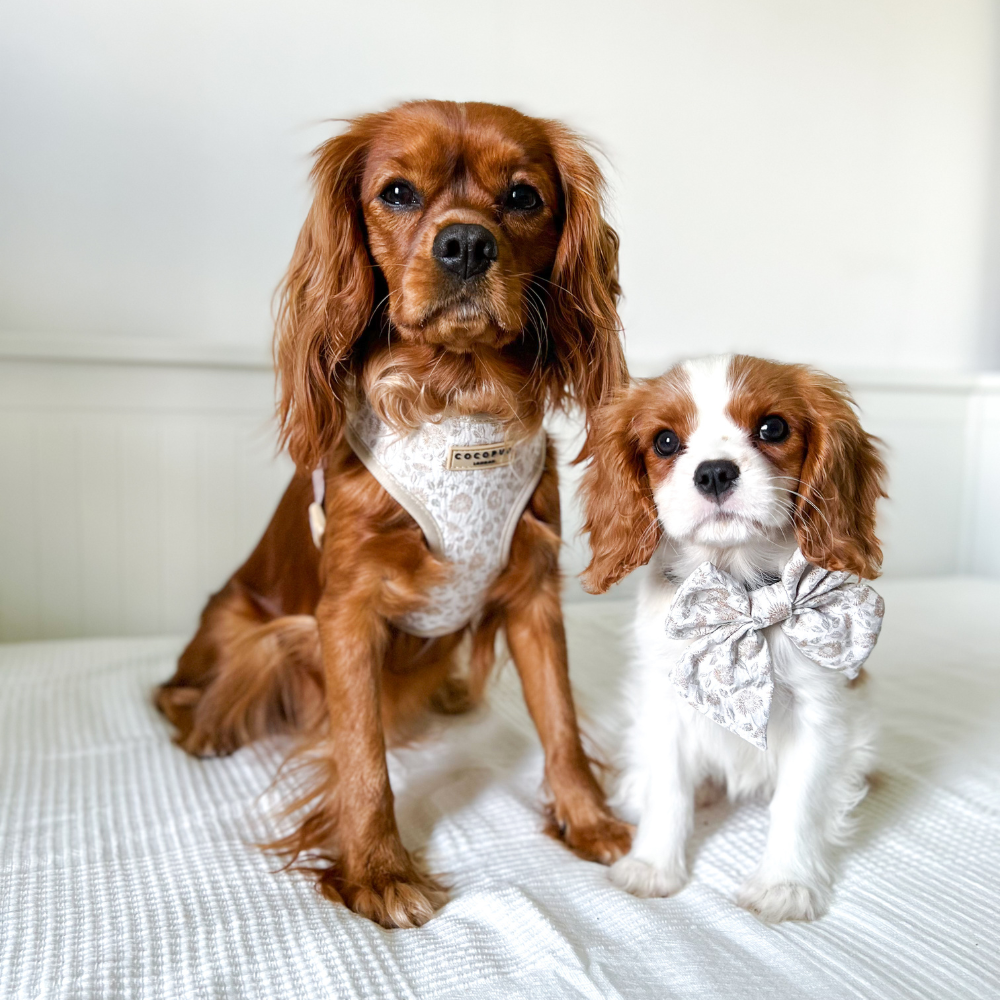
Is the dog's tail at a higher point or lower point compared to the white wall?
lower

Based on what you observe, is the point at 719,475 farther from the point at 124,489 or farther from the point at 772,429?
the point at 124,489

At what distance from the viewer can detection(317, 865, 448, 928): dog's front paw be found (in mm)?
1021

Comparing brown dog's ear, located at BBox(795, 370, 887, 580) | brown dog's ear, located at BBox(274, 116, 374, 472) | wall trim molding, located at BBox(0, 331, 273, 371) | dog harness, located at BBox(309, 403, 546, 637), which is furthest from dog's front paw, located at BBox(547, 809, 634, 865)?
wall trim molding, located at BBox(0, 331, 273, 371)

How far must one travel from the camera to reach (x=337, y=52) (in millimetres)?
2234

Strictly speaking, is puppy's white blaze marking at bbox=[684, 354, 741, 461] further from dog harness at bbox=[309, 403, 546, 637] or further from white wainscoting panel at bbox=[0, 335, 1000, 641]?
white wainscoting panel at bbox=[0, 335, 1000, 641]

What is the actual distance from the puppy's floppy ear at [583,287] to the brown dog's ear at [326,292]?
→ 0.83 feet

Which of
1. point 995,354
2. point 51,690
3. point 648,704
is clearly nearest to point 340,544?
point 648,704

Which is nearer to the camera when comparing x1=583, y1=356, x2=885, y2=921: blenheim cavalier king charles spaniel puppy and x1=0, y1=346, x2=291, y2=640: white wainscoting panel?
x1=583, y1=356, x2=885, y2=921: blenheim cavalier king charles spaniel puppy

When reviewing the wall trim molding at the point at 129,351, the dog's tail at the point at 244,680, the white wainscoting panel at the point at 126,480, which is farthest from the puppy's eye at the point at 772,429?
the wall trim molding at the point at 129,351

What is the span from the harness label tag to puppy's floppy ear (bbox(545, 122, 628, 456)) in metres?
0.13

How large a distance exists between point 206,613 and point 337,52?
146 cm

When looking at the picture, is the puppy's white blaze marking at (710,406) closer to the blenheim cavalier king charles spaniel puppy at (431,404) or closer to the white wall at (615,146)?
the blenheim cavalier king charles spaniel puppy at (431,404)

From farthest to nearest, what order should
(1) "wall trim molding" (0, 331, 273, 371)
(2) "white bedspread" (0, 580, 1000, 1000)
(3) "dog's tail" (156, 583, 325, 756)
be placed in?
(1) "wall trim molding" (0, 331, 273, 371), (3) "dog's tail" (156, 583, 325, 756), (2) "white bedspread" (0, 580, 1000, 1000)

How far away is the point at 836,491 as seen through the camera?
98cm
